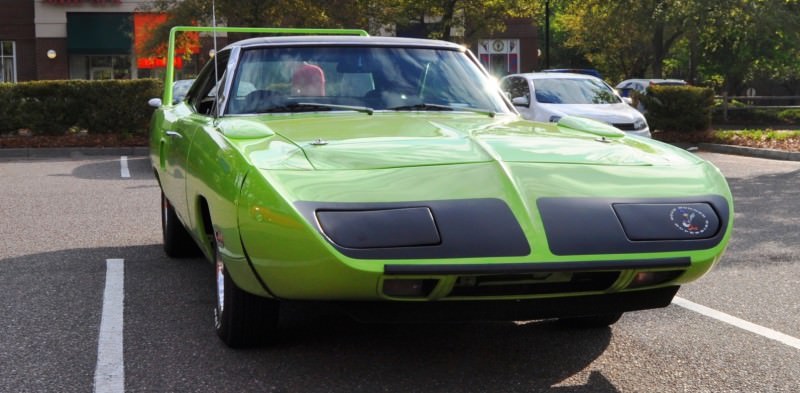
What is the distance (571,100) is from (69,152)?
9441 mm

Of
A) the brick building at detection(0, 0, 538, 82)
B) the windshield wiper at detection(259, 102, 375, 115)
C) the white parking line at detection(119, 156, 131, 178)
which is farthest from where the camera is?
the brick building at detection(0, 0, 538, 82)

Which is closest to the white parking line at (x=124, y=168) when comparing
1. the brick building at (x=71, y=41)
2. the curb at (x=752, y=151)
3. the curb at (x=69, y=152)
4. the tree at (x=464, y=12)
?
the curb at (x=69, y=152)

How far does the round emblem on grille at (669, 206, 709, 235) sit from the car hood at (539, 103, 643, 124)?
503 inches

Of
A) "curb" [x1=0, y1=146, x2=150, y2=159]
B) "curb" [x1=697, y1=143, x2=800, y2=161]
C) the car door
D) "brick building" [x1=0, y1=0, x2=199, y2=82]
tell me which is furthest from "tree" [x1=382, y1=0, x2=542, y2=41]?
the car door

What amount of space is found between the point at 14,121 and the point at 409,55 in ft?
54.0

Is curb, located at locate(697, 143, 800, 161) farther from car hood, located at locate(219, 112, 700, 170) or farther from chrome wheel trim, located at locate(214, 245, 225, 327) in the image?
chrome wheel trim, located at locate(214, 245, 225, 327)

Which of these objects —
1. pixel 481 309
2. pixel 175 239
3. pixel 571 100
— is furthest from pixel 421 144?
pixel 571 100

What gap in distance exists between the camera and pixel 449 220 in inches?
131

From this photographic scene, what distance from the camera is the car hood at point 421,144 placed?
3711 millimetres

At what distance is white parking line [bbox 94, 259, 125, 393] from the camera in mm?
3846

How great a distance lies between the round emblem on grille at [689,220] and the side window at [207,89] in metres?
2.52

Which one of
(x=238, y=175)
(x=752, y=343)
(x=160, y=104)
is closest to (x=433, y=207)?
(x=238, y=175)

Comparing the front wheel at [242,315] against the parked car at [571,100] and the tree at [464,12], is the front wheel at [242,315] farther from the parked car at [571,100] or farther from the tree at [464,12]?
the tree at [464,12]

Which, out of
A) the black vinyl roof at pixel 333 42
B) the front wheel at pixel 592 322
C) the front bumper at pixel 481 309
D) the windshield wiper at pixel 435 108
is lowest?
the front wheel at pixel 592 322
